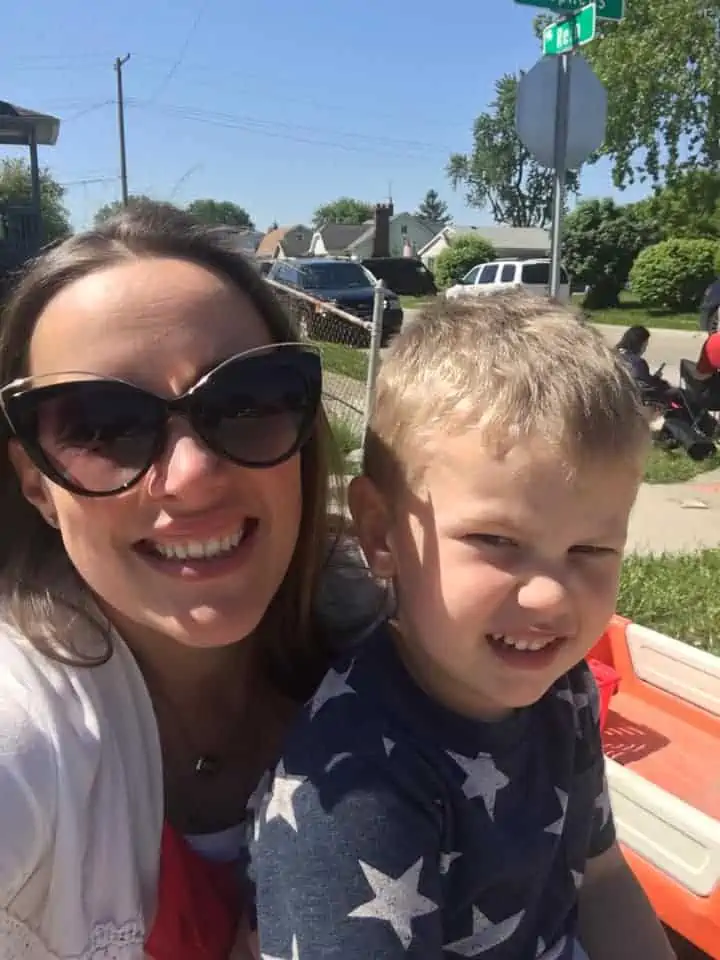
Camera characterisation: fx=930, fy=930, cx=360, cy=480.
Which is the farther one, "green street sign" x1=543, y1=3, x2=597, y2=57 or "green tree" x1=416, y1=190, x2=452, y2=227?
"green tree" x1=416, y1=190, x2=452, y2=227

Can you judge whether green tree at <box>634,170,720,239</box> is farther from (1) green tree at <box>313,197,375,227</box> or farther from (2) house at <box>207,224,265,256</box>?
(1) green tree at <box>313,197,375,227</box>

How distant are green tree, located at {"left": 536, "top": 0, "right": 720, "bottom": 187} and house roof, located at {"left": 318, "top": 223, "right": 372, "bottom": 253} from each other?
47904 millimetres

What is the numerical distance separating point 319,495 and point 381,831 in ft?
1.93

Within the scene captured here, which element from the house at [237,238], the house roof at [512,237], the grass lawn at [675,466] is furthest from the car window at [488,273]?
the house roof at [512,237]

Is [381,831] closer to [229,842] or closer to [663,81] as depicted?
[229,842]

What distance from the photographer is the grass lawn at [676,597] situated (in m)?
4.09

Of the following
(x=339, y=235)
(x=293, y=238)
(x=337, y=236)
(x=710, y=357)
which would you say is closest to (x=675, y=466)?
(x=710, y=357)

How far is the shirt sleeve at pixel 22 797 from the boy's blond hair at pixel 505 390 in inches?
22.4

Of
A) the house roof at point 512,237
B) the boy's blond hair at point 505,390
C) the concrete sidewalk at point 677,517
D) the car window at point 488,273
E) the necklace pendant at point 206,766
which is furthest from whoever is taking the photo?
the house roof at point 512,237

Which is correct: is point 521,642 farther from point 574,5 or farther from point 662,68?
point 662,68

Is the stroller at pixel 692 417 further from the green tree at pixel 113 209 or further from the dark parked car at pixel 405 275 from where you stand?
the dark parked car at pixel 405 275

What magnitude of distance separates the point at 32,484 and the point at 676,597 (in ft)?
12.1

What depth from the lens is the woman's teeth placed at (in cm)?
119

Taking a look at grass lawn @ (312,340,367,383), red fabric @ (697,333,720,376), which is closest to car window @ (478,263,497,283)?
grass lawn @ (312,340,367,383)
